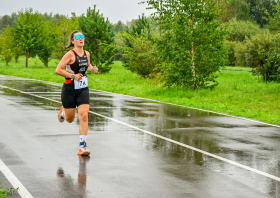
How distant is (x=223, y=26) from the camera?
19.8 metres

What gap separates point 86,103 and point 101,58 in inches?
1267

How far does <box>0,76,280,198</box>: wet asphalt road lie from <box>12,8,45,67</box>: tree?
42411 millimetres

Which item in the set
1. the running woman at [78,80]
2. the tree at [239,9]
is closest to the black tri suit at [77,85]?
the running woman at [78,80]

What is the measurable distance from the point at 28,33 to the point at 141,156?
1955 inches

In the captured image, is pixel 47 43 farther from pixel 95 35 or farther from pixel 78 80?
pixel 78 80

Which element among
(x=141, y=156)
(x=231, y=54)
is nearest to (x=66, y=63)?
(x=141, y=156)

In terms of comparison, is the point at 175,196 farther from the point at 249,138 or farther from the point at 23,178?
the point at 249,138

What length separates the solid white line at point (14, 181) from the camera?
5.21m

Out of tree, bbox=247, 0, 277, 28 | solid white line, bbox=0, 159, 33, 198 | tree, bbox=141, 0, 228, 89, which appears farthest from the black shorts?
tree, bbox=247, 0, 277, 28

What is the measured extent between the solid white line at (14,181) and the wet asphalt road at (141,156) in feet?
0.19

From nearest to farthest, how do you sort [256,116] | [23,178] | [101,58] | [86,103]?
[23,178]
[86,103]
[256,116]
[101,58]

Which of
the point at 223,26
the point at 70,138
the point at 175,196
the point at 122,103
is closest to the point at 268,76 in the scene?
the point at 223,26

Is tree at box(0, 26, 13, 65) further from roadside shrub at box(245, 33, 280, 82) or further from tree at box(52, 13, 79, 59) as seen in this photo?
roadside shrub at box(245, 33, 280, 82)

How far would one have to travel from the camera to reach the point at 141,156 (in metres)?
7.42
